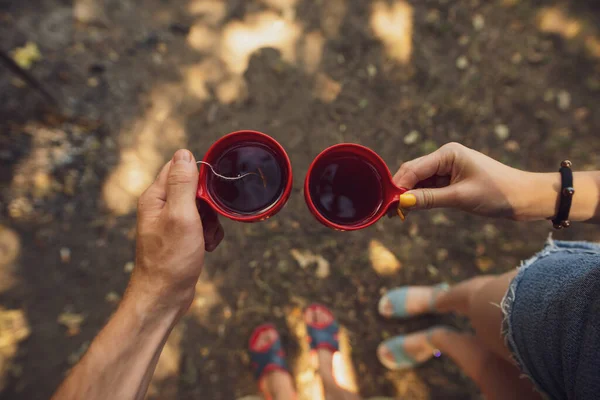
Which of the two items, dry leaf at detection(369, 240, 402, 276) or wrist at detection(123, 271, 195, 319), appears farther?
dry leaf at detection(369, 240, 402, 276)

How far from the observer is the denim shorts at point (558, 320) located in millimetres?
1124

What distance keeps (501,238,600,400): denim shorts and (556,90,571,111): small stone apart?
1909 mm

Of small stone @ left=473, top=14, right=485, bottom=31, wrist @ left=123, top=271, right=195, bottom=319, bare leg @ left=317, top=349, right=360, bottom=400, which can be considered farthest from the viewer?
small stone @ left=473, top=14, right=485, bottom=31

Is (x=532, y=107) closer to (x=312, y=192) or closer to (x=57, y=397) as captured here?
(x=312, y=192)

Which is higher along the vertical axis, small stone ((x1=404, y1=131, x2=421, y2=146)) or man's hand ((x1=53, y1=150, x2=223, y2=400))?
small stone ((x1=404, y1=131, x2=421, y2=146))

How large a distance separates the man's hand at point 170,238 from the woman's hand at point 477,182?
3.00 ft

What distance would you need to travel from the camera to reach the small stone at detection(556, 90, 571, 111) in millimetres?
2936

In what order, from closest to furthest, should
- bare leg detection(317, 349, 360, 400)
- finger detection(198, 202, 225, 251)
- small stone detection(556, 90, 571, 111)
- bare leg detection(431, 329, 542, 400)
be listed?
finger detection(198, 202, 225, 251)
bare leg detection(431, 329, 542, 400)
bare leg detection(317, 349, 360, 400)
small stone detection(556, 90, 571, 111)

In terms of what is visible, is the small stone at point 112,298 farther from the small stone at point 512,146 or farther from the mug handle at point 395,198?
the small stone at point 512,146

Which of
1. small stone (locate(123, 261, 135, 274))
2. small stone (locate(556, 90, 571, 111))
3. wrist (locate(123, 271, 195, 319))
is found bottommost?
small stone (locate(123, 261, 135, 274))

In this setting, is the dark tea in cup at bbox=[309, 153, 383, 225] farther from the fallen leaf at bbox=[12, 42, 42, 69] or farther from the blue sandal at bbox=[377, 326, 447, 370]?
the fallen leaf at bbox=[12, 42, 42, 69]

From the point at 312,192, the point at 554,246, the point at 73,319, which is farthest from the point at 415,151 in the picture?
the point at 73,319

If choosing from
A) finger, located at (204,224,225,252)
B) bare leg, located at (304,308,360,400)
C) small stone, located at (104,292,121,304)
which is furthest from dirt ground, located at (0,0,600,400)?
finger, located at (204,224,225,252)

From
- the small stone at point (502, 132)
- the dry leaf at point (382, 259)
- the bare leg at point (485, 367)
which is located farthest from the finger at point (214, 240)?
the small stone at point (502, 132)
